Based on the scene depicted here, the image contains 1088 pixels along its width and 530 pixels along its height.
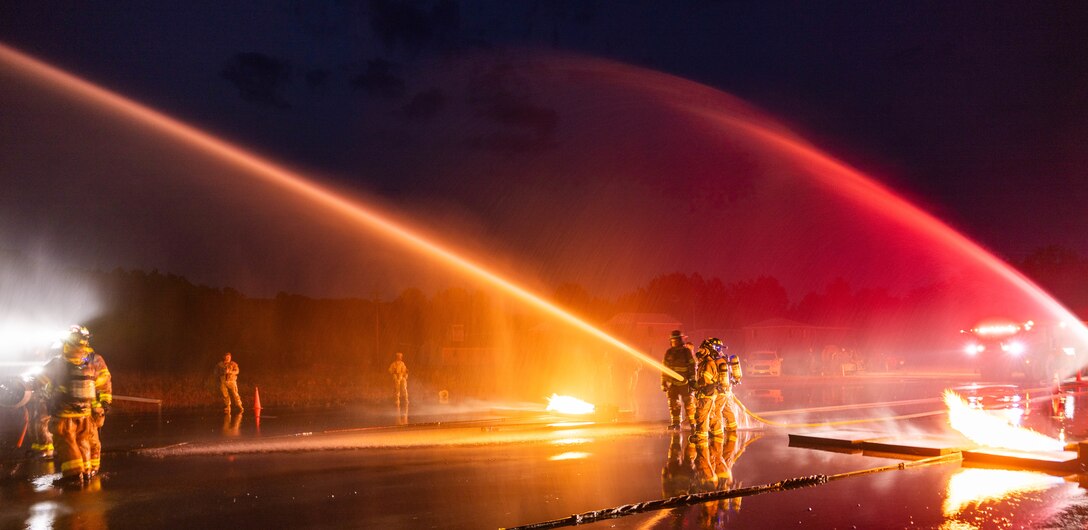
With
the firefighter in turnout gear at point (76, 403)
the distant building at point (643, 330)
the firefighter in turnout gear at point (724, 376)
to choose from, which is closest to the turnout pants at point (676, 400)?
the firefighter in turnout gear at point (724, 376)

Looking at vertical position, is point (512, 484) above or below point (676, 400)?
below

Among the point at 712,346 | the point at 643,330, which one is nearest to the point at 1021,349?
the point at 712,346

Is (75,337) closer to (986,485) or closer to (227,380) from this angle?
(986,485)

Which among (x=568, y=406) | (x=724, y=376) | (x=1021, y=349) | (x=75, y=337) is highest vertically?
(x=75, y=337)

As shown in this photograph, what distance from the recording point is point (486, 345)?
6638 cm

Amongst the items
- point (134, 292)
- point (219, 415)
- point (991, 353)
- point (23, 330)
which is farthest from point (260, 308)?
point (991, 353)

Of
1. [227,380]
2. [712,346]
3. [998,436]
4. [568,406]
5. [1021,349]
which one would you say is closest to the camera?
[998,436]

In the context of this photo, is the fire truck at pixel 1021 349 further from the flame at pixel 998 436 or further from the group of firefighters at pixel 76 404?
the group of firefighters at pixel 76 404

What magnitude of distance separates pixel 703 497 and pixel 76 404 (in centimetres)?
941

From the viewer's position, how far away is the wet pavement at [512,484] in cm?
844

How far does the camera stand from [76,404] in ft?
38.1

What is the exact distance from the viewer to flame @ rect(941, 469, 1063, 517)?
29.5 ft

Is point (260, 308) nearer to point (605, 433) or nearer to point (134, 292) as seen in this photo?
point (134, 292)

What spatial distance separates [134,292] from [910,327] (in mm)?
103337
